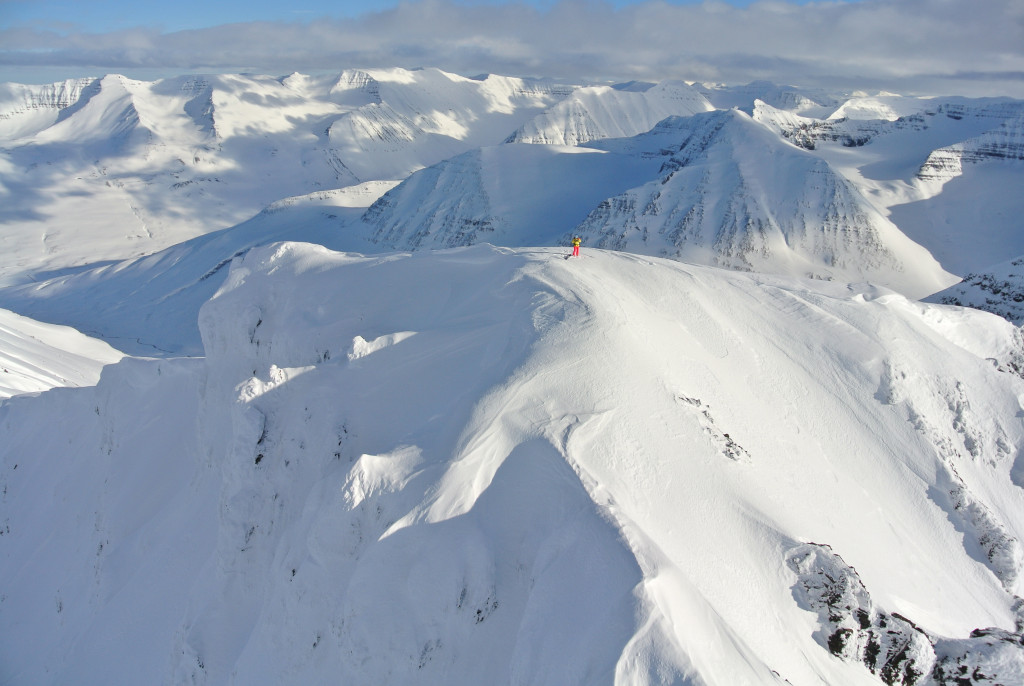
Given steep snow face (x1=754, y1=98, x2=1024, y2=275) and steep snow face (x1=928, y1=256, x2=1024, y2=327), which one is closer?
steep snow face (x1=928, y1=256, x2=1024, y2=327)

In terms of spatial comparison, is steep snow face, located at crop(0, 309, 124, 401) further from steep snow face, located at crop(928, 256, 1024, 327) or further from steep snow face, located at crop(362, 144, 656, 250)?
steep snow face, located at crop(928, 256, 1024, 327)

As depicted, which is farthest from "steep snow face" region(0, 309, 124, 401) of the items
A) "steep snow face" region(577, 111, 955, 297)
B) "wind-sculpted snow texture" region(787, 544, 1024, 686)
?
"steep snow face" region(577, 111, 955, 297)

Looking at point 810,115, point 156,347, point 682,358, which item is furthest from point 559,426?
point 810,115

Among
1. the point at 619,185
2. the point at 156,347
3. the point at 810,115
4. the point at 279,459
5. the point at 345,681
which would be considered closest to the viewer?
the point at 345,681

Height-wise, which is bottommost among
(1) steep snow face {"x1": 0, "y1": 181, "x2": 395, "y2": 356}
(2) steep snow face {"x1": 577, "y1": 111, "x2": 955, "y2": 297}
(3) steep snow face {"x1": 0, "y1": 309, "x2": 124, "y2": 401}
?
(1) steep snow face {"x1": 0, "y1": 181, "x2": 395, "y2": 356}

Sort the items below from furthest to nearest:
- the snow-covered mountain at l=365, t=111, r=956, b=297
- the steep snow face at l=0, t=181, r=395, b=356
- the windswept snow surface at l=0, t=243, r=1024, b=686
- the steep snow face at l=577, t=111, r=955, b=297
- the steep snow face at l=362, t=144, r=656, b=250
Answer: the steep snow face at l=362, t=144, r=656, b=250, the steep snow face at l=0, t=181, r=395, b=356, the snow-covered mountain at l=365, t=111, r=956, b=297, the steep snow face at l=577, t=111, r=955, b=297, the windswept snow surface at l=0, t=243, r=1024, b=686

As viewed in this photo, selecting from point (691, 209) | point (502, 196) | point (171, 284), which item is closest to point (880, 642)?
point (691, 209)

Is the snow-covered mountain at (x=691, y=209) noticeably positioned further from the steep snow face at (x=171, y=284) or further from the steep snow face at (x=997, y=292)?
the steep snow face at (x=997, y=292)

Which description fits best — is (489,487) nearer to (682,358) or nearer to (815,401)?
(682,358)
